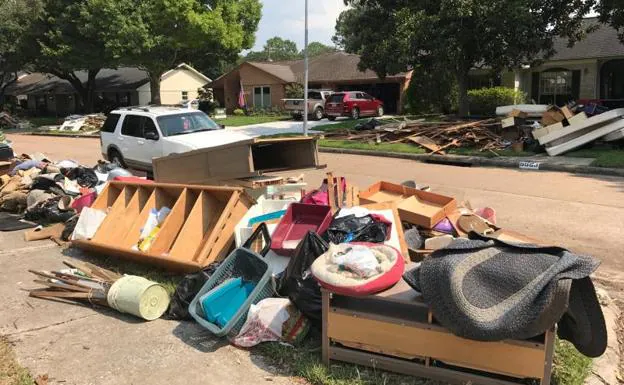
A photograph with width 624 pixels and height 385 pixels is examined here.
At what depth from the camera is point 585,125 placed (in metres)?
15.3

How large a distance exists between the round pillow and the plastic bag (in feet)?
2.10

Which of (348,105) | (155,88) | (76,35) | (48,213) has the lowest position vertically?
(48,213)

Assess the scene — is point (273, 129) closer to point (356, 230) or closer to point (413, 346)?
point (356, 230)

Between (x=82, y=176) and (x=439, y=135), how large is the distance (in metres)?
11.9

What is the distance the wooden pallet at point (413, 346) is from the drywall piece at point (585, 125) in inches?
518

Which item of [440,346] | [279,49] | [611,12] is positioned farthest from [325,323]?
[279,49]

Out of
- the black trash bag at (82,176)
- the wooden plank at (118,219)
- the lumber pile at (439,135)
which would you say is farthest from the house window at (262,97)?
the wooden plank at (118,219)

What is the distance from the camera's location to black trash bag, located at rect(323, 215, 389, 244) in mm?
5020

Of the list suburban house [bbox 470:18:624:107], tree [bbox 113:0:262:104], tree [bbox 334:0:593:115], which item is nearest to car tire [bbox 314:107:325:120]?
tree [bbox 113:0:262:104]

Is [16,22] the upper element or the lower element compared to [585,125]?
upper

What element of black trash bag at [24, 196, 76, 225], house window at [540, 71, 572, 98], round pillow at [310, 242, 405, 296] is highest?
house window at [540, 71, 572, 98]

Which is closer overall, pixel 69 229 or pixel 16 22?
pixel 69 229

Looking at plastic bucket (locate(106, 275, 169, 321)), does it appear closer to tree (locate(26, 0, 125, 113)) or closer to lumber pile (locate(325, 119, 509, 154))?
lumber pile (locate(325, 119, 509, 154))

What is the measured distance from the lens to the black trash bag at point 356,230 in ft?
16.5
